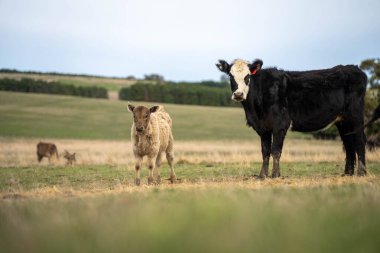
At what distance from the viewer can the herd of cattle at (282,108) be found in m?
12.8

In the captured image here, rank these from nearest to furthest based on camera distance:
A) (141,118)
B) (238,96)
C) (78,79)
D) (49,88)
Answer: (238,96) < (141,118) < (49,88) < (78,79)

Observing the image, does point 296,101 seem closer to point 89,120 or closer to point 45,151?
point 45,151

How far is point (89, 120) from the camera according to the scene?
80.2 m

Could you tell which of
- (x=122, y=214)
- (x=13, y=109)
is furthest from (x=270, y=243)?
(x=13, y=109)

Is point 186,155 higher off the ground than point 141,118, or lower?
lower

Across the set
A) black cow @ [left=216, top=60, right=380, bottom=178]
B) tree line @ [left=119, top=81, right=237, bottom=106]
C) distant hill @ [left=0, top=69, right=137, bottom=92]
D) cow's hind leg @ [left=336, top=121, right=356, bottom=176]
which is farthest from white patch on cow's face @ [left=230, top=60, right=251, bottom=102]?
distant hill @ [left=0, top=69, right=137, bottom=92]

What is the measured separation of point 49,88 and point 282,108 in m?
99.6

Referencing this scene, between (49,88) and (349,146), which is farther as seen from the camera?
(49,88)

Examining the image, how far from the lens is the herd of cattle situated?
12750mm

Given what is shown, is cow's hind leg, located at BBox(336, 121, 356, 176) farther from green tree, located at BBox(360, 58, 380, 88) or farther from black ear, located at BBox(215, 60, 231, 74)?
green tree, located at BBox(360, 58, 380, 88)

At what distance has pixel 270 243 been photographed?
3.75 meters

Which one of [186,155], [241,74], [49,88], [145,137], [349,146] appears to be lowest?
[186,155]

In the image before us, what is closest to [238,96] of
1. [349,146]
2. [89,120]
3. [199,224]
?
[349,146]

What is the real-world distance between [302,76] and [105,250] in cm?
1085
